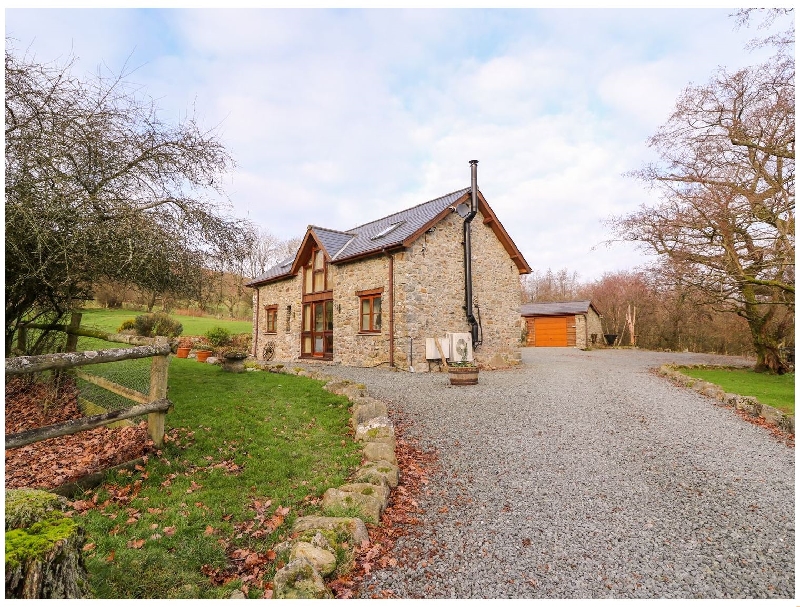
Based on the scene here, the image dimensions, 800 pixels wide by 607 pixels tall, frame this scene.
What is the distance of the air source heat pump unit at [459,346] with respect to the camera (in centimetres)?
1291

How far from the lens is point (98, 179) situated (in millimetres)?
5617

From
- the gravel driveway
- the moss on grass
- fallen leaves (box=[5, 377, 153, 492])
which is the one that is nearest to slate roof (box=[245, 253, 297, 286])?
fallen leaves (box=[5, 377, 153, 492])

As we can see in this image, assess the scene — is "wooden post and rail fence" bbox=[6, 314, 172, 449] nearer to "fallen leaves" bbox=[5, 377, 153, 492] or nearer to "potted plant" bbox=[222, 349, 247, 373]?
"fallen leaves" bbox=[5, 377, 153, 492]

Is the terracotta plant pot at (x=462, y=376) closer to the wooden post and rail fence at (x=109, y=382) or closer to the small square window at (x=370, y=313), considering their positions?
the small square window at (x=370, y=313)

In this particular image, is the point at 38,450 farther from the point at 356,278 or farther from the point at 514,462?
the point at 356,278

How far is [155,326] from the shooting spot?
18.9m

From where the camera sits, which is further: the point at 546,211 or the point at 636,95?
the point at 546,211

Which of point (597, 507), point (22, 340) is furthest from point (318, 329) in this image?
point (597, 507)

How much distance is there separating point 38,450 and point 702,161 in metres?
14.2

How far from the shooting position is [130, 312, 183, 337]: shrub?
18.9 metres

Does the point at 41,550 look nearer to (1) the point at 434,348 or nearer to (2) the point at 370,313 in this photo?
(1) the point at 434,348

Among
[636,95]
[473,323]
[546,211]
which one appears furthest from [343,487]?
[546,211]

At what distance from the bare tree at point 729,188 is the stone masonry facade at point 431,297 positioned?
4.60 meters
